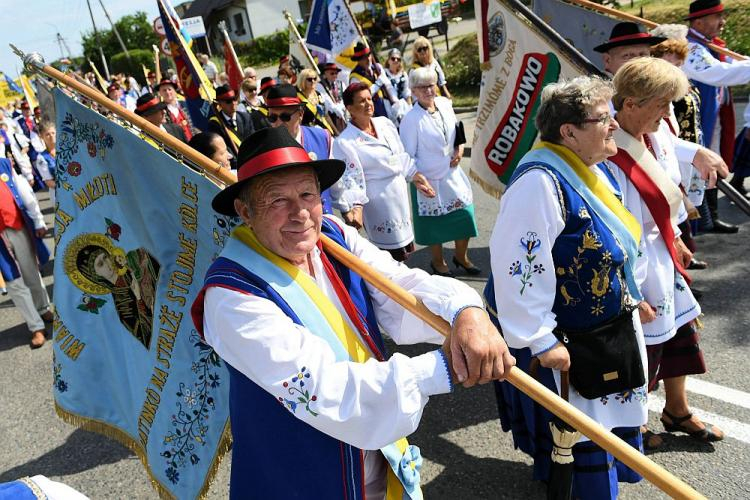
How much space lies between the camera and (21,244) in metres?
6.03

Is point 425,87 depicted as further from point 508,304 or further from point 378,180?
point 508,304

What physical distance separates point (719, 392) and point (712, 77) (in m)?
2.67

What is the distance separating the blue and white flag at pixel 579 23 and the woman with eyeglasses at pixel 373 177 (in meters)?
1.94

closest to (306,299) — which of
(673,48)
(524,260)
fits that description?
(524,260)

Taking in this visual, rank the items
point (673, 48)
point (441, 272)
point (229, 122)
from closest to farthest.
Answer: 1. point (673, 48)
2. point (441, 272)
3. point (229, 122)

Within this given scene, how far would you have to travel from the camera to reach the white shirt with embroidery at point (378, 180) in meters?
5.04

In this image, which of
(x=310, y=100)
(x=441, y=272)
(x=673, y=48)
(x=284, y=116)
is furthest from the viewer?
(x=310, y=100)

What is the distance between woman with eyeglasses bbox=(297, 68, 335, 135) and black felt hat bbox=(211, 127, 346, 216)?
5.83 m

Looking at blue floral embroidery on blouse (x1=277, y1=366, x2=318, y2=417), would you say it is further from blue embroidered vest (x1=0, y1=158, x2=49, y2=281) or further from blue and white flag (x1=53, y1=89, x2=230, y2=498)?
blue embroidered vest (x1=0, y1=158, x2=49, y2=281)

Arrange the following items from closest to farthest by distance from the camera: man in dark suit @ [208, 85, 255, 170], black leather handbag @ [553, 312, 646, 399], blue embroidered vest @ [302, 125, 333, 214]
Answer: black leather handbag @ [553, 312, 646, 399], blue embroidered vest @ [302, 125, 333, 214], man in dark suit @ [208, 85, 255, 170]

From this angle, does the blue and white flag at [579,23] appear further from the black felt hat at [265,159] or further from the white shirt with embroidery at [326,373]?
the white shirt with embroidery at [326,373]

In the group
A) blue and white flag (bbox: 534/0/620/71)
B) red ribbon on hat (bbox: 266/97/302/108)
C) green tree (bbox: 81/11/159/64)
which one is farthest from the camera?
green tree (bbox: 81/11/159/64)

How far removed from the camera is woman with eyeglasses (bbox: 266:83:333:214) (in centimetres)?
470

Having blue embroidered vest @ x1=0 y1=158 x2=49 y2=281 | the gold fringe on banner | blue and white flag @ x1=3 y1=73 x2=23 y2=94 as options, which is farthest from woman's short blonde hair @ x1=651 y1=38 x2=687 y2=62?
blue and white flag @ x1=3 y1=73 x2=23 y2=94
